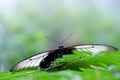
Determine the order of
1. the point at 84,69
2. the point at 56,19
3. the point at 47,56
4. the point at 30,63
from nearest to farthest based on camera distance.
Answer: the point at 84,69 < the point at 30,63 < the point at 47,56 < the point at 56,19

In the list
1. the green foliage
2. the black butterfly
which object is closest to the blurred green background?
the black butterfly

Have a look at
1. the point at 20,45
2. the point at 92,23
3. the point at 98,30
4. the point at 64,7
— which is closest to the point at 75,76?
the point at 20,45

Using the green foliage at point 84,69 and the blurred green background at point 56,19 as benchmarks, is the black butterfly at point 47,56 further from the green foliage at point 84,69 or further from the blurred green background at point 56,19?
the blurred green background at point 56,19

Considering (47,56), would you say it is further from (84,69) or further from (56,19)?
(56,19)

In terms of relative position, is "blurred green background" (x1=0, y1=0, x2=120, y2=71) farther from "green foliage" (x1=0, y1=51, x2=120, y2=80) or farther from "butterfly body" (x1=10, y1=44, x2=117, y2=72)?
"green foliage" (x1=0, y1=51, x2=120, y2=80)

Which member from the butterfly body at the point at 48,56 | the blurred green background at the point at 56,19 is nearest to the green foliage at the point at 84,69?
the butterfly body at the point at 48,56

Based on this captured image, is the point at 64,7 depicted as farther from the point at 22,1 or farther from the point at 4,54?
the point at 4,54

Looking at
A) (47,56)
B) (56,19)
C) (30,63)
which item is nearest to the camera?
(30,63)

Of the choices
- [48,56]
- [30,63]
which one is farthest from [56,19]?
[30,63]
